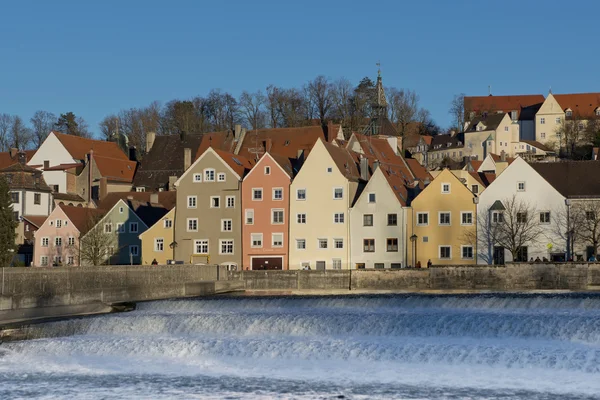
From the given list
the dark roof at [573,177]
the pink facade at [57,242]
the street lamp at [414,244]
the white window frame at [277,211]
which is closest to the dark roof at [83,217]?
the pink facade at [57,242]

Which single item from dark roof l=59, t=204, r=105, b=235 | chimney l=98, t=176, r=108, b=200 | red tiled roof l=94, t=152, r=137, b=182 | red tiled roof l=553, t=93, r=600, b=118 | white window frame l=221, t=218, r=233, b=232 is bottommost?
white window frame l=221, t=218, r=233, b=232

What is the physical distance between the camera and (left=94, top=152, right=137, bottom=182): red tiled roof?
106m

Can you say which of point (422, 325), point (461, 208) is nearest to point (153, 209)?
point (461, 208)

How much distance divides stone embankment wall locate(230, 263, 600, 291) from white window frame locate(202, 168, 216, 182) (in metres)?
11.0

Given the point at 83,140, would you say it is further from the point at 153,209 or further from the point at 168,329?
the point at 168,329

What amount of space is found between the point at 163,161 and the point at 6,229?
4392cm

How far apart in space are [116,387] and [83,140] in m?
89.3

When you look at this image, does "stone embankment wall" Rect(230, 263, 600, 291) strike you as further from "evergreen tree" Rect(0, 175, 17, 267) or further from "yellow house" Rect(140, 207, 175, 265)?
"evergreen tree" Rect(0, 175, 17, 267)

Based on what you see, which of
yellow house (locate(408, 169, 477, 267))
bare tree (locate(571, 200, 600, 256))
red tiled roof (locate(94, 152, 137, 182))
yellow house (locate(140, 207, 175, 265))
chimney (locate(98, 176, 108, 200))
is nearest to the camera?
bare tree (locate(571, 200, 600, 256))

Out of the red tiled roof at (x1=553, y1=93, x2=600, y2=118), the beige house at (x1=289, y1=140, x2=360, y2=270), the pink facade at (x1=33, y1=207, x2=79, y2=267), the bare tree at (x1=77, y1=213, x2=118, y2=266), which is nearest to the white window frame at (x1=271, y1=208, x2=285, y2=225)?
the beige house at (x1=289, y1=140, x2=360, y2=270)

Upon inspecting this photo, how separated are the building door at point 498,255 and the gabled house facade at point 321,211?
1059 cm

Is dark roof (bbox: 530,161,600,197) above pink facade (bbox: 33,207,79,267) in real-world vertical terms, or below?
above

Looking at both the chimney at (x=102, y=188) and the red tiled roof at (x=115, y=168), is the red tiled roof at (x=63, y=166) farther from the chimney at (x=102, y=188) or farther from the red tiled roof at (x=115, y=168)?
the chimney at (x=102, y=188)

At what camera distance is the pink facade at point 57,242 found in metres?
81.3
